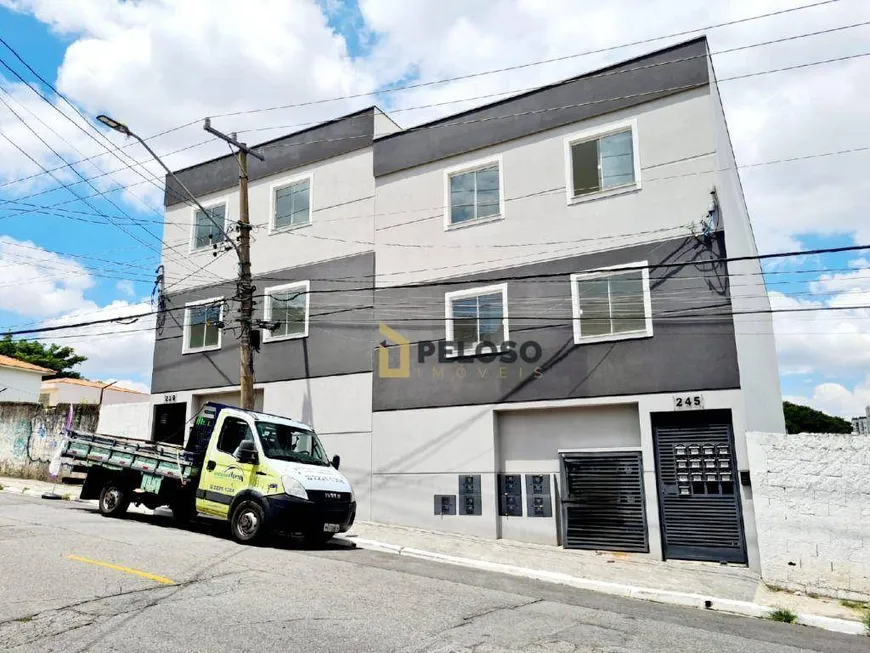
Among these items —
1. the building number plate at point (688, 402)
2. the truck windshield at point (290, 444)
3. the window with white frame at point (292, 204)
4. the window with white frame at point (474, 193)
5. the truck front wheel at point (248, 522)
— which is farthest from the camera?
the window with white frame at point (292, 204)

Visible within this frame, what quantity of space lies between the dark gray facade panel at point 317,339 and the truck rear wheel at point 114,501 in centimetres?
584

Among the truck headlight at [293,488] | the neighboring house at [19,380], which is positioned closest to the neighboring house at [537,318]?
the truck headlight at [293,488]

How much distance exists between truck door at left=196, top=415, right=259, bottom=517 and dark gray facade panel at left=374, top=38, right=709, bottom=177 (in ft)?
28.7

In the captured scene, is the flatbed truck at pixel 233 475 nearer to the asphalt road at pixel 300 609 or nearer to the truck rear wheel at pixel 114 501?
the truck rear wheel at pixel 114 501

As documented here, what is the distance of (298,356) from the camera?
18859mm

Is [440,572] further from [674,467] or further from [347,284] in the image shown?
[347,284]

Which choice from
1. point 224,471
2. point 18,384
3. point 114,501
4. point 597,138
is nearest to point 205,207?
point 114,501

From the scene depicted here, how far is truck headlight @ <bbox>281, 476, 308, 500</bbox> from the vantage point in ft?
37.7

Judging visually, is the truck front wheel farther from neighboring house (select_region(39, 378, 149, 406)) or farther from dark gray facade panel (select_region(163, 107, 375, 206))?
neighboring house (select_region(39, 378, 149, 406))

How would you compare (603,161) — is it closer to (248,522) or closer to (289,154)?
(289,154)

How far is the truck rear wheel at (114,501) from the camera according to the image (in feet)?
45.2

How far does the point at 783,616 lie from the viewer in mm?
8992

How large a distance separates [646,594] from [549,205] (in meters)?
8.97

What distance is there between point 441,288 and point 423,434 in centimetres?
359
